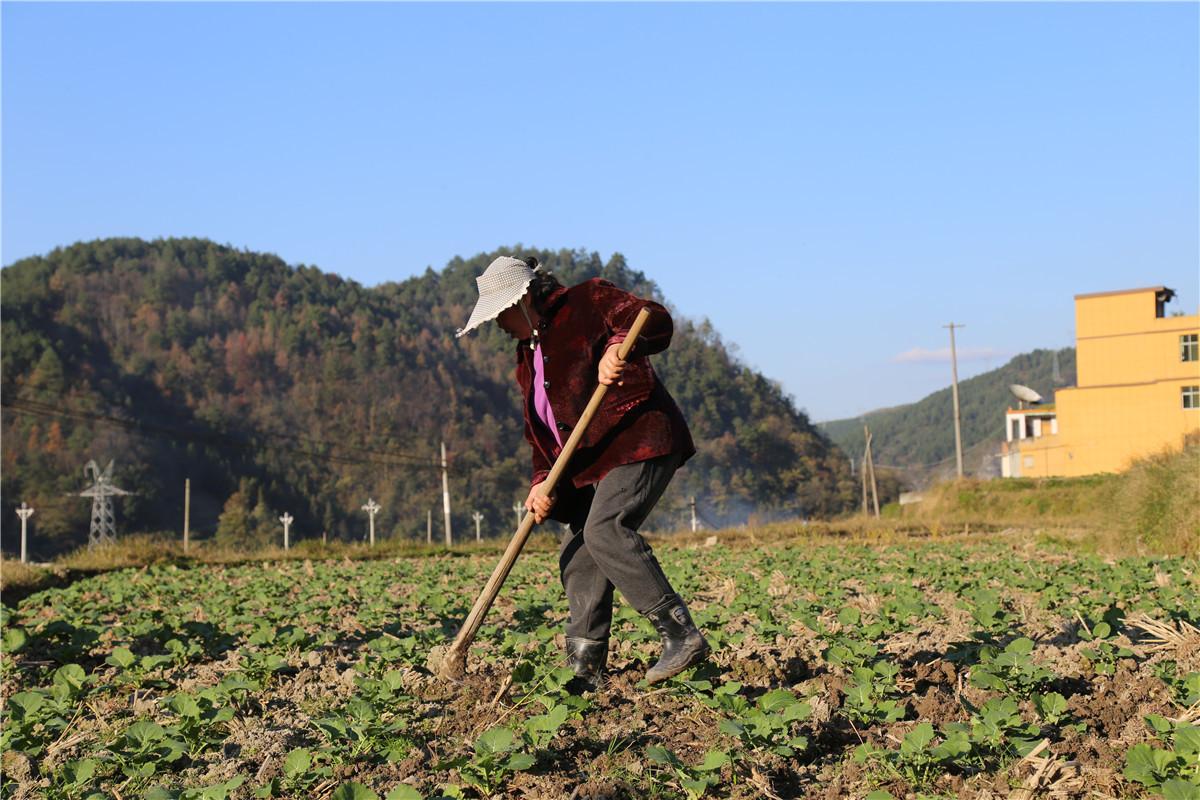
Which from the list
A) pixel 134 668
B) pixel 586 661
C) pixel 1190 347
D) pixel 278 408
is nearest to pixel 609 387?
pixel 586 661

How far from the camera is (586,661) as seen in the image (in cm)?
525

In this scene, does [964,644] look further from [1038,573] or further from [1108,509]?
[1108,509]

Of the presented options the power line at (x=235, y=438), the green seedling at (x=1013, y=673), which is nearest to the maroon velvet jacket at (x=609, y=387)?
the green seedling at (x=1013, y=673)

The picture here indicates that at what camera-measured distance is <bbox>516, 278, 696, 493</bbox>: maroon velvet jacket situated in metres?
5.04

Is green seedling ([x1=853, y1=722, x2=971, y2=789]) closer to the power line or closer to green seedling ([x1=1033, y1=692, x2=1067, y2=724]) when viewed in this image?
green seedling ([x1=1033, y1=692, x2=1067, y2=724])

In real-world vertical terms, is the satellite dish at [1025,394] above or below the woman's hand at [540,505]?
above

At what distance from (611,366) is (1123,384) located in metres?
49.0

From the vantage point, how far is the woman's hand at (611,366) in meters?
4.88

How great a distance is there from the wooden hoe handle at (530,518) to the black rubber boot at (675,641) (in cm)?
64

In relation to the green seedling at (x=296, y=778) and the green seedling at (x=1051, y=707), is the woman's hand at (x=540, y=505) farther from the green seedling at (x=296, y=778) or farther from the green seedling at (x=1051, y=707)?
the green seedling at (x=1051, y=707)

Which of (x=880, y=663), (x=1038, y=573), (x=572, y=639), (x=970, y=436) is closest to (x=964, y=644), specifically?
(x=880, y=663)

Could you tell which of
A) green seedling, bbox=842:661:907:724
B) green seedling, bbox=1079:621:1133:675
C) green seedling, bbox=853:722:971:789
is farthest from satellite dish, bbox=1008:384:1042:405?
green seedling, bbox=853:722:971:789

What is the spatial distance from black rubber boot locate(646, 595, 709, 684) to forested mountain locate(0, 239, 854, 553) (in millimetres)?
77006

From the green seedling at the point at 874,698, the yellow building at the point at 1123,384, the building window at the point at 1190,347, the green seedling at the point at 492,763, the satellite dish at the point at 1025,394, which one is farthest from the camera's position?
the satellite dish at the point at 1025,394
